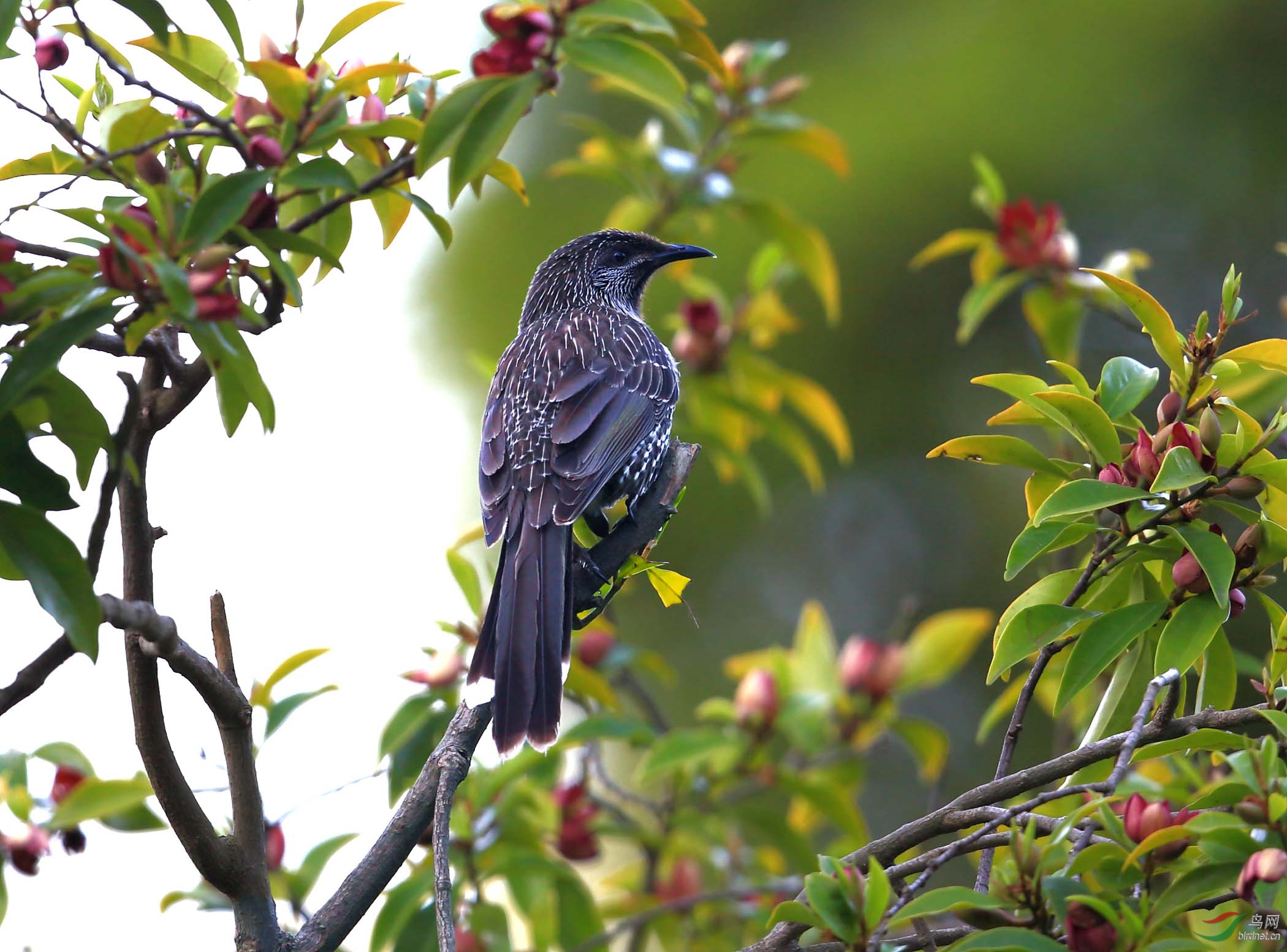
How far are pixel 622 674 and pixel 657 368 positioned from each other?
1.07 metres

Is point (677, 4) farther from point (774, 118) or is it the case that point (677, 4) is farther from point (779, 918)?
point (774, 118)

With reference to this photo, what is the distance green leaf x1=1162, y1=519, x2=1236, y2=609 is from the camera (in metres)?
1.91

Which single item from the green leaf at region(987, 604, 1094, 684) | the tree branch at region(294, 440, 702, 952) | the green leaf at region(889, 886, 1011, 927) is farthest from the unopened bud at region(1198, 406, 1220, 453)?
the tree branch at region(294, 440, 702, 952)

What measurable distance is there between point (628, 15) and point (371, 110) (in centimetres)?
52

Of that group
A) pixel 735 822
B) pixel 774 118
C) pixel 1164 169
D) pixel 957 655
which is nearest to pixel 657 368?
pixel 774 118

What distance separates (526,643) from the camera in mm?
3150

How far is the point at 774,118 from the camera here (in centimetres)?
436

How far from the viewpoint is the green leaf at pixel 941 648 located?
13.1 feet

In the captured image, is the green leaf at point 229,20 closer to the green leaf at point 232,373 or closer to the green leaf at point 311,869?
the green leaf at point 232,373

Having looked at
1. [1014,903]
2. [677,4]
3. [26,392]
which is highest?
[677,4]

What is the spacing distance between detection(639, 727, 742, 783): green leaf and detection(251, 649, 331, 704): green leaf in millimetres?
1038

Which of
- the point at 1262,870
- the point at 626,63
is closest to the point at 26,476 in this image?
the point at 626,63

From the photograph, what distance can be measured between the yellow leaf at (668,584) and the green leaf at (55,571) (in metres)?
1.25

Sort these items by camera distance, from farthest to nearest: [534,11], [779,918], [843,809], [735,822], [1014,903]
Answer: [735,822]
[843,809]
[534,11]
[779,918]
[1014,903]
